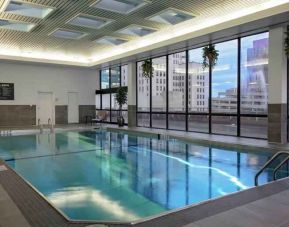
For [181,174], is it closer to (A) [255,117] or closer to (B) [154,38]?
(A) [255,117]

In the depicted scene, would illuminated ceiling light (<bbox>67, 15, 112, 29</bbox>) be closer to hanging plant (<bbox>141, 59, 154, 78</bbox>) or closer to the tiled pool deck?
hanging plant (<bbox>141, 59, 154, 78</bbox>)

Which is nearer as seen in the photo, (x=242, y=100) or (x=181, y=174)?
(x=181, y=174)

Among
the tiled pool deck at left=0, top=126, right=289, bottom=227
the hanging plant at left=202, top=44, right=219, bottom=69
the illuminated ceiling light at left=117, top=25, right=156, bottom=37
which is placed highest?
the illuminated ceiling light at left=117, top=25, right=156, bottom=37

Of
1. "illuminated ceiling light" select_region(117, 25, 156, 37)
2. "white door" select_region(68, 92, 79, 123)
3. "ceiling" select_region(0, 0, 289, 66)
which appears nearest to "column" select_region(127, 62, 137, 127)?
"ceiling" select_region(0, 0, 289, 66)

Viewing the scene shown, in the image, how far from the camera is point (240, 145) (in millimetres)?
7461

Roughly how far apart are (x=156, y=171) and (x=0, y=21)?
6229 mm

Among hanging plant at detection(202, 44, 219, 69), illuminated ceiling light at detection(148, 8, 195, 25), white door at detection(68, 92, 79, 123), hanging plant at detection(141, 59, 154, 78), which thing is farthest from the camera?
white door at detection(68, 92, 79, 123)

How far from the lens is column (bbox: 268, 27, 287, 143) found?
759 centimetres

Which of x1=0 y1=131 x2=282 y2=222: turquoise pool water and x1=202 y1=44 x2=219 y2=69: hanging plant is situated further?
x1=202 y1=44 x2=219 y2=69: hanging plant

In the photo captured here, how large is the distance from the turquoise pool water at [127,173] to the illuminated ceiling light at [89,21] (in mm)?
3743

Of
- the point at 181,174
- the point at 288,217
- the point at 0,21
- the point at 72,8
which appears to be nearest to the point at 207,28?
the point at 72,8

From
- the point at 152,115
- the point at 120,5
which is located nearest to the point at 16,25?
the point at 120,5

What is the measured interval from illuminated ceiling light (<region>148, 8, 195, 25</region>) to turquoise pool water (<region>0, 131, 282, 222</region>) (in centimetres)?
368

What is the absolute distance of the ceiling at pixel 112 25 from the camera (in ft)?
22.3
